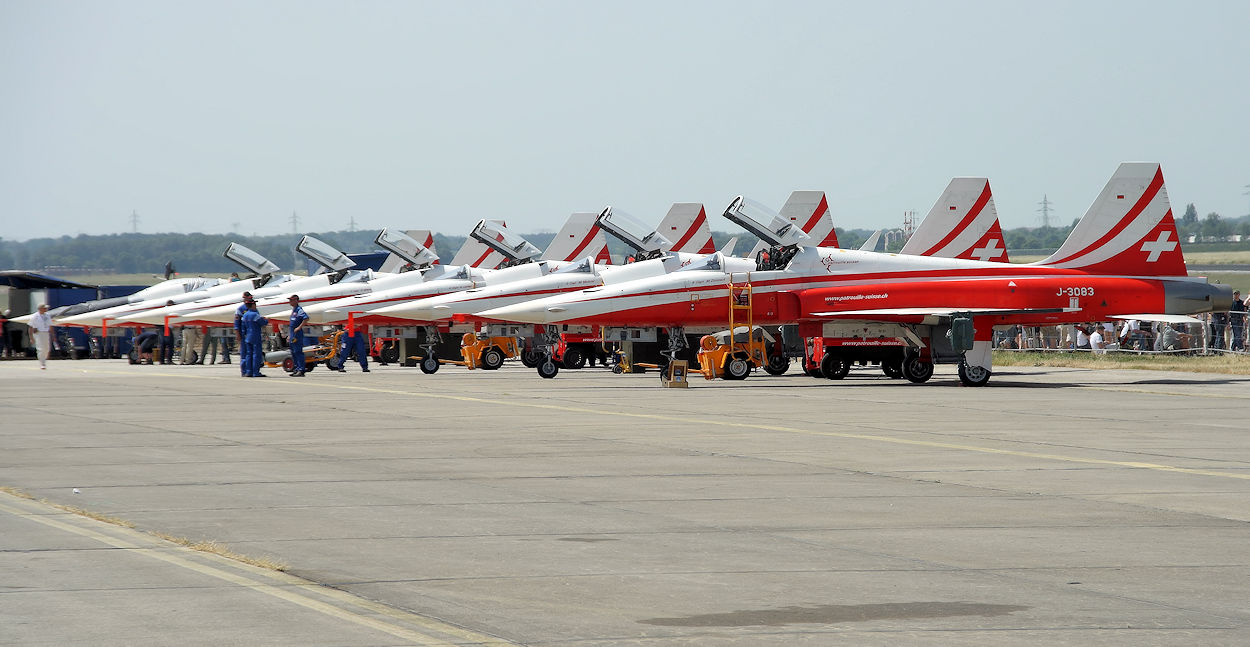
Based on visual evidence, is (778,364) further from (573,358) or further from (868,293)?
(573,358)

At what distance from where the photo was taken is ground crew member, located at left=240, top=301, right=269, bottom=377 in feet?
95.1

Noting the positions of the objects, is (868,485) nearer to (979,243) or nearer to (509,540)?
(509,540)

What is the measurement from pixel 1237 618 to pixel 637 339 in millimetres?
22107

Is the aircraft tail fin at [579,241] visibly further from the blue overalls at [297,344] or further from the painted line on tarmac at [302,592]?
the painted line on tarmac at [302,592]

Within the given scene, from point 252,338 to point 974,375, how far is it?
48.7ft

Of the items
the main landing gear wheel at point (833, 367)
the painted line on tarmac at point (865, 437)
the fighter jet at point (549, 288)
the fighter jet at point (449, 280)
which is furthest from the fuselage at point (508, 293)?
the painted line on tarmac at point (865, 437)

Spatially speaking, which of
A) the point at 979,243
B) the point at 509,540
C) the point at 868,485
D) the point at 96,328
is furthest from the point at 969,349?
the point at 96,328

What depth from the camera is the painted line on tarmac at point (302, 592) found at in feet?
18.0

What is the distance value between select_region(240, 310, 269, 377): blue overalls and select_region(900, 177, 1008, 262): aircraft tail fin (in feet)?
46.2

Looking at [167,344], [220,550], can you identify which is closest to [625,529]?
[220,550]

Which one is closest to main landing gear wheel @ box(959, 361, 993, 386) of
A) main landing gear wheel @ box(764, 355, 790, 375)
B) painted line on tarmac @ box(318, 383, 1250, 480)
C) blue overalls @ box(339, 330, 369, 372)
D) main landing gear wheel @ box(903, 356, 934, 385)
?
main landing gear wheel @ box(903, 356, 934, 385)

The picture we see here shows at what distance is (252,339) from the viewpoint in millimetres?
29250

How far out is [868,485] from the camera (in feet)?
34.2

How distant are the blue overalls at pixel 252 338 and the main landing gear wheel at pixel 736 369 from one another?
32.1 ft
